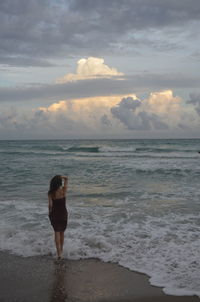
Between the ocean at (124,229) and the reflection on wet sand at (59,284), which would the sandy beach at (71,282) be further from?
the ocean at (124,229)

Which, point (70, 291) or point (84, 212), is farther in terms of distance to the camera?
point (84, 212)

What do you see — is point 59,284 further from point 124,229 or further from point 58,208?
point 124,229

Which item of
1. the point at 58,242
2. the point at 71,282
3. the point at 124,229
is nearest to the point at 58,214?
the point at 58,242

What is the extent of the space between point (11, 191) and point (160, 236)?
26.4ft

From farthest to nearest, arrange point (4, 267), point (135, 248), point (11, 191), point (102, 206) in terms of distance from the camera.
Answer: point (11, 191), point (102, 206), point (135, 248), point (4, 267)

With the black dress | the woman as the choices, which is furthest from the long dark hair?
the black dress

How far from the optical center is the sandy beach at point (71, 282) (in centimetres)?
444

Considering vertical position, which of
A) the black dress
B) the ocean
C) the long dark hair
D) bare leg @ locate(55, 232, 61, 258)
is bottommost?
the ocean

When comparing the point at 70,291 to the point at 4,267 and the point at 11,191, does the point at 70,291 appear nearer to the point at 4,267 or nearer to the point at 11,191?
the point at 4,267

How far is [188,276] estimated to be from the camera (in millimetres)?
5148

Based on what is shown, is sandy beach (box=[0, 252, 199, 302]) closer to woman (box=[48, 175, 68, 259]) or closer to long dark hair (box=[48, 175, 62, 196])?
woman (box=[48, 175, 68, 259])

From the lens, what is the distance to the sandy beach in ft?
14.6

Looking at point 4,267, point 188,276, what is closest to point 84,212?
point 4,267

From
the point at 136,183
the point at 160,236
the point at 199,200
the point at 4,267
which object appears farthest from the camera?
the point at 136,183
